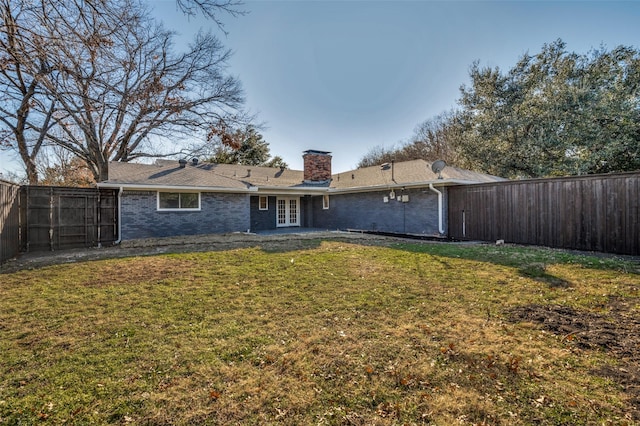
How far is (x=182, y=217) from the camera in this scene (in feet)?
42.7

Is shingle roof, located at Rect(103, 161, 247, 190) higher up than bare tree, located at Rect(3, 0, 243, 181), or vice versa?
bare tree, located at Rect(3, 0, 243, 181)

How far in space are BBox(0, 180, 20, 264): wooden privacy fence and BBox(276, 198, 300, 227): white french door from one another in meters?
10.3

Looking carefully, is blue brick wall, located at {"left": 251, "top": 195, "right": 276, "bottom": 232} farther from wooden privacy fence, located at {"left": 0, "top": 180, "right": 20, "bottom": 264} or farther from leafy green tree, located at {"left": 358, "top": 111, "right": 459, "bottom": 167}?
leafy green tree, located at {"left": 358, "top": 111, "right": 459, "bottom": 167}

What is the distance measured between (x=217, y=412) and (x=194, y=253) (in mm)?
7142

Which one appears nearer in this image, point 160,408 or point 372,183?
point 160,408

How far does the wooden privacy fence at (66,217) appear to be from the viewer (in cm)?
1034

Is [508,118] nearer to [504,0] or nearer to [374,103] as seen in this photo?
[374,103]

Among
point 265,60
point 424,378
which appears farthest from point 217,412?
point 265,60

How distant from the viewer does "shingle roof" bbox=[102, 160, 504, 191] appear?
1231 centimetres

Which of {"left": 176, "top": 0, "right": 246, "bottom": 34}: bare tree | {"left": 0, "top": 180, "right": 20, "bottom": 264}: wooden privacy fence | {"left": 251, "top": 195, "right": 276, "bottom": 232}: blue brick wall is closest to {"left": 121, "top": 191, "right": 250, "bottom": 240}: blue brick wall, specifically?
{"left": 251, "top": 195, "right": 276, "bottom": 232}: blue brick wall

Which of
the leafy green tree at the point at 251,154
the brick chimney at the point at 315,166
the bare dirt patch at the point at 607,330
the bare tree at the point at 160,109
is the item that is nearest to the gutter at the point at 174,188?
the bare tree at the point at 160,109

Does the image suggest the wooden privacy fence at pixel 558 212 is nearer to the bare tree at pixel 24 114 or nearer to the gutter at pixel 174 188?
the gutter at pixel 174 188

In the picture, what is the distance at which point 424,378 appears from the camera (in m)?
2.73

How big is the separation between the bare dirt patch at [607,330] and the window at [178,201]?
1207 centimetres
